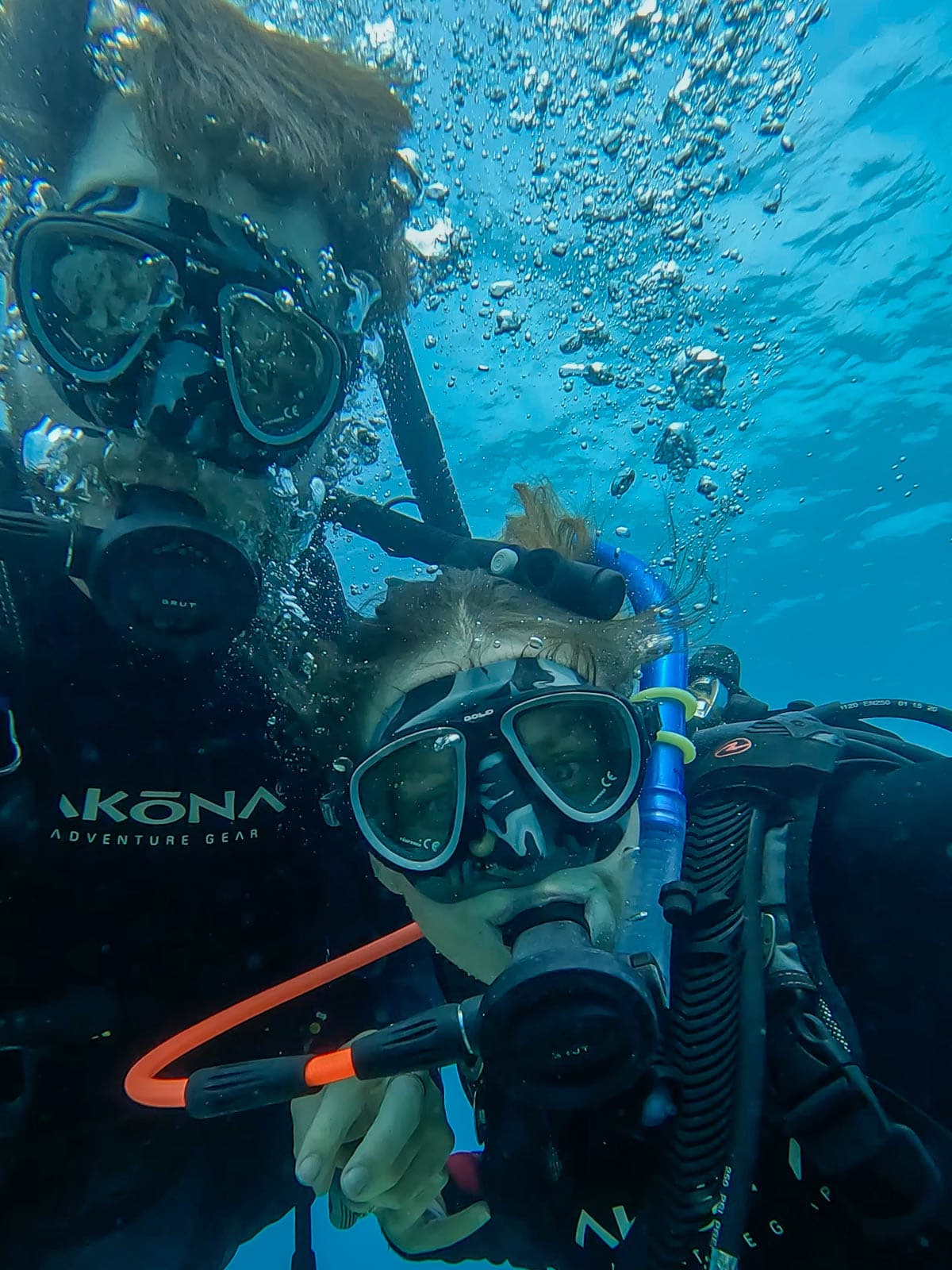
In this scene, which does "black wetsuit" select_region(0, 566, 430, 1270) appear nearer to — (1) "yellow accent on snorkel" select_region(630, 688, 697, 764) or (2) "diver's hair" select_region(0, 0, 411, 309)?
(1) "yellow accent on snorkel" select_region(630, 688, 697, 764)

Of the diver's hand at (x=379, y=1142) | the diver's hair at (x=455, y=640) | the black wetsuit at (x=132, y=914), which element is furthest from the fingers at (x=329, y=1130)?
the diver's hair at (x=455, y=640)

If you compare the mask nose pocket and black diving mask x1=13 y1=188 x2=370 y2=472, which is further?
black diving mask x1=13 y1=188 x2=370 y2=472

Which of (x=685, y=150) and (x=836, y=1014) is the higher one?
(x=685, y=150)

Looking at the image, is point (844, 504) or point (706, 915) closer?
point (706, 915)

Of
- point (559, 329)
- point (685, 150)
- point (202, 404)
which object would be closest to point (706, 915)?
point (202, 404)

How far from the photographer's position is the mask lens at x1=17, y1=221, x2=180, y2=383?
8.72 ft

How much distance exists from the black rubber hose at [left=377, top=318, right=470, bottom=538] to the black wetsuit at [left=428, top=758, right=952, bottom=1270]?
11.0ft

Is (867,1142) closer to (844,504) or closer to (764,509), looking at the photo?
(764,509)

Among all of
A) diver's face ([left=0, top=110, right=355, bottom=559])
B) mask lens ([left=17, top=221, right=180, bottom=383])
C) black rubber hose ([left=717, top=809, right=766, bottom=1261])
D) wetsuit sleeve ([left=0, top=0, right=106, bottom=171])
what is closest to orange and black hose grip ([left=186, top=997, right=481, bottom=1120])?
black rubber hose ([left=717, top=809, right=766, bottom=1261])

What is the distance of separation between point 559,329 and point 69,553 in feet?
20.9

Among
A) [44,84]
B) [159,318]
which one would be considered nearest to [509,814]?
[159,318]

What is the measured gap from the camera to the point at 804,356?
15992mm

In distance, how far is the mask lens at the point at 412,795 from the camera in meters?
2.64

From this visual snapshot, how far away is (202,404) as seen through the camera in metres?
2.65
